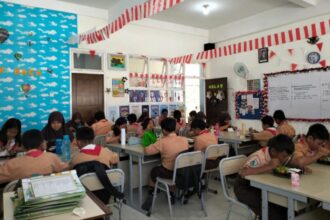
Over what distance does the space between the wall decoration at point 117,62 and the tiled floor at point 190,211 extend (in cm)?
367

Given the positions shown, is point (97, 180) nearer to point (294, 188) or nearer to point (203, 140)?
point (294, 188)

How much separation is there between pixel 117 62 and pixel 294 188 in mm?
5366

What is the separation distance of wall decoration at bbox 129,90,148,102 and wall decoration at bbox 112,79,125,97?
0.79ft

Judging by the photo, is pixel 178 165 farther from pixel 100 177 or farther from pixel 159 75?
pixel 159 75

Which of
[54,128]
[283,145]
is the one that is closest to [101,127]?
[54,128]

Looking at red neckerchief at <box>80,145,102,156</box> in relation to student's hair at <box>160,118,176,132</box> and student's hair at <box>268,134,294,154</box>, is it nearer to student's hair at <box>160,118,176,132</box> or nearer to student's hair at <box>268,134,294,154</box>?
student's hair at <box>160,118,176,132</box>

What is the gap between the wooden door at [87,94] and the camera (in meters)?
6.05


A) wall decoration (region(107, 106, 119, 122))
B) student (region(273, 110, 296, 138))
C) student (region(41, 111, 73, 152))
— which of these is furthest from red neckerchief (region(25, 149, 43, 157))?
wall decoration (region(107, 106, 119, 122))

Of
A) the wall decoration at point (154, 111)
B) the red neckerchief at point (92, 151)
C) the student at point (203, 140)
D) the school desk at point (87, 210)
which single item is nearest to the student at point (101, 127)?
the student at point (203, 140)

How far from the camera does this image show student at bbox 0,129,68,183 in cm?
222

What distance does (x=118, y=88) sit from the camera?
6621 mm

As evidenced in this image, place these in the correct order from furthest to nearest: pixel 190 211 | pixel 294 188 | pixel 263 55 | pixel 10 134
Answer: pixel 263 55
pixel 10 134
pixel 190 211
pixel 294 188

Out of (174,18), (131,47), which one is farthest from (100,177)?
(174,18)

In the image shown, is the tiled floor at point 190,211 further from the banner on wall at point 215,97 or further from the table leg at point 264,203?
the banner on wall at point 215,97
